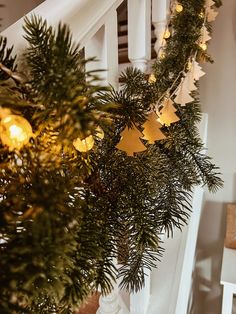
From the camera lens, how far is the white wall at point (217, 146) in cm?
161

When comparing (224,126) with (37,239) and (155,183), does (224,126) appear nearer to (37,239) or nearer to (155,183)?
(155,183)

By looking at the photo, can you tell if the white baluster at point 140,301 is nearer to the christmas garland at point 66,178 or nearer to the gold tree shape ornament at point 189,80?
the christmas garland at point 66,178

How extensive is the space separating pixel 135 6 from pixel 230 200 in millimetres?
1393

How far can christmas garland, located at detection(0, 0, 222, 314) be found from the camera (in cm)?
22

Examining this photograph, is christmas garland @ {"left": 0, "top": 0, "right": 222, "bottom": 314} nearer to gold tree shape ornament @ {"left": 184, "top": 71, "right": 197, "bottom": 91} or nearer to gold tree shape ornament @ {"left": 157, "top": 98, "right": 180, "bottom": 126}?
gold tree shape ornament @ {"left": 157, "top": 98, "right": 180, "bottom": 126}

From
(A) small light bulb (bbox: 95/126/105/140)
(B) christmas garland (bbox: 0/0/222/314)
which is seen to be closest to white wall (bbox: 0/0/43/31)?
(B) christmas garland (bbox: 0/0/222/314)

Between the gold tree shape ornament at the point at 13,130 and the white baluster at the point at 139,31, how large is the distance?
1.82 feet

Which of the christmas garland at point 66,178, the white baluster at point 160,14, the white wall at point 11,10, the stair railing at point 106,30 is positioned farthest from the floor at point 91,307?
the white wall at point 11,10

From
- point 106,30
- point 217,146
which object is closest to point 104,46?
point 106,30

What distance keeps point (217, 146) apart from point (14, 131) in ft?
5.41

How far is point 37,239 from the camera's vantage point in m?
0.21

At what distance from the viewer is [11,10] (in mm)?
2021

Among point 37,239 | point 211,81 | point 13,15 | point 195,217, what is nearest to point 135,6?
point 37,239

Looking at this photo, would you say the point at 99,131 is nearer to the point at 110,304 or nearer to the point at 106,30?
the point at 106,30
